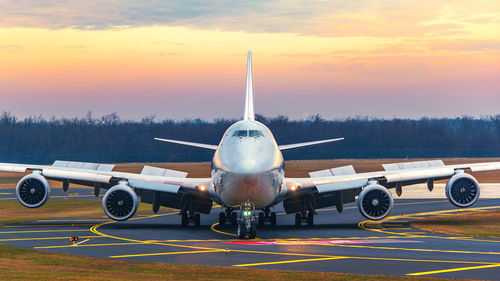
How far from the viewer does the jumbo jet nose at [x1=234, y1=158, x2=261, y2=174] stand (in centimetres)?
3697

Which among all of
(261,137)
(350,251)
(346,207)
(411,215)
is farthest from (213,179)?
(346,207)

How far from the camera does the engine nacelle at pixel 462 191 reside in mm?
45000

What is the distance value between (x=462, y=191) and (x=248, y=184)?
1501cm

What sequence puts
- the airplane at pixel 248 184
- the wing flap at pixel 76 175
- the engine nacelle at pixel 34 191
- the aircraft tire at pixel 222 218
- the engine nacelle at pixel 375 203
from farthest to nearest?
1. the aircraft tire at pixel 222 218
2. the wing flap at pixel 76 175
3. the engine nacelle at pixel 34 191
4. the engine nacelle at pixel 375 203
5. the airplane at pixel 248 184

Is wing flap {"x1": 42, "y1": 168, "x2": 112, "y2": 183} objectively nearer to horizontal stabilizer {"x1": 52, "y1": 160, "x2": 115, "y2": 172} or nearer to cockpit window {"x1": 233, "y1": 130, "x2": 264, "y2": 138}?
horizontal stabilizer {"x1": 52, "y1": 160, "x2": 115, "y2": 172}

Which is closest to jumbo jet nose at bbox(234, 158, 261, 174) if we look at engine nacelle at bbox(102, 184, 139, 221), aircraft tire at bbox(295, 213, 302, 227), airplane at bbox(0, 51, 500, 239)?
airplane at bbox(0, 51, 500, 239)

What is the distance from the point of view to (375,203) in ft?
140

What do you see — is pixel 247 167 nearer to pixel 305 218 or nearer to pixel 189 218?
pixel 305 218

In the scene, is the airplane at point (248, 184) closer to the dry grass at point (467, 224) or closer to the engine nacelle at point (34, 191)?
the engine nacelle at point (34, 191)

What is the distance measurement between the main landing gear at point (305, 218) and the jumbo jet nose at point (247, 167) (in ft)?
32.4

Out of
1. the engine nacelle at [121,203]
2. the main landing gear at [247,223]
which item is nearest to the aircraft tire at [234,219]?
the engine nacelle at [121,203]

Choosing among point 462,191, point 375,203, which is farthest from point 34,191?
point 462,191

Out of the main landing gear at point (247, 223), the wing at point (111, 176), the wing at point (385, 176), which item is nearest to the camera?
the main landing gear at point (247, 223)

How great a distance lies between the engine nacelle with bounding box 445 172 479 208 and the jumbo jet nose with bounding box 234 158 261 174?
46.2ft
